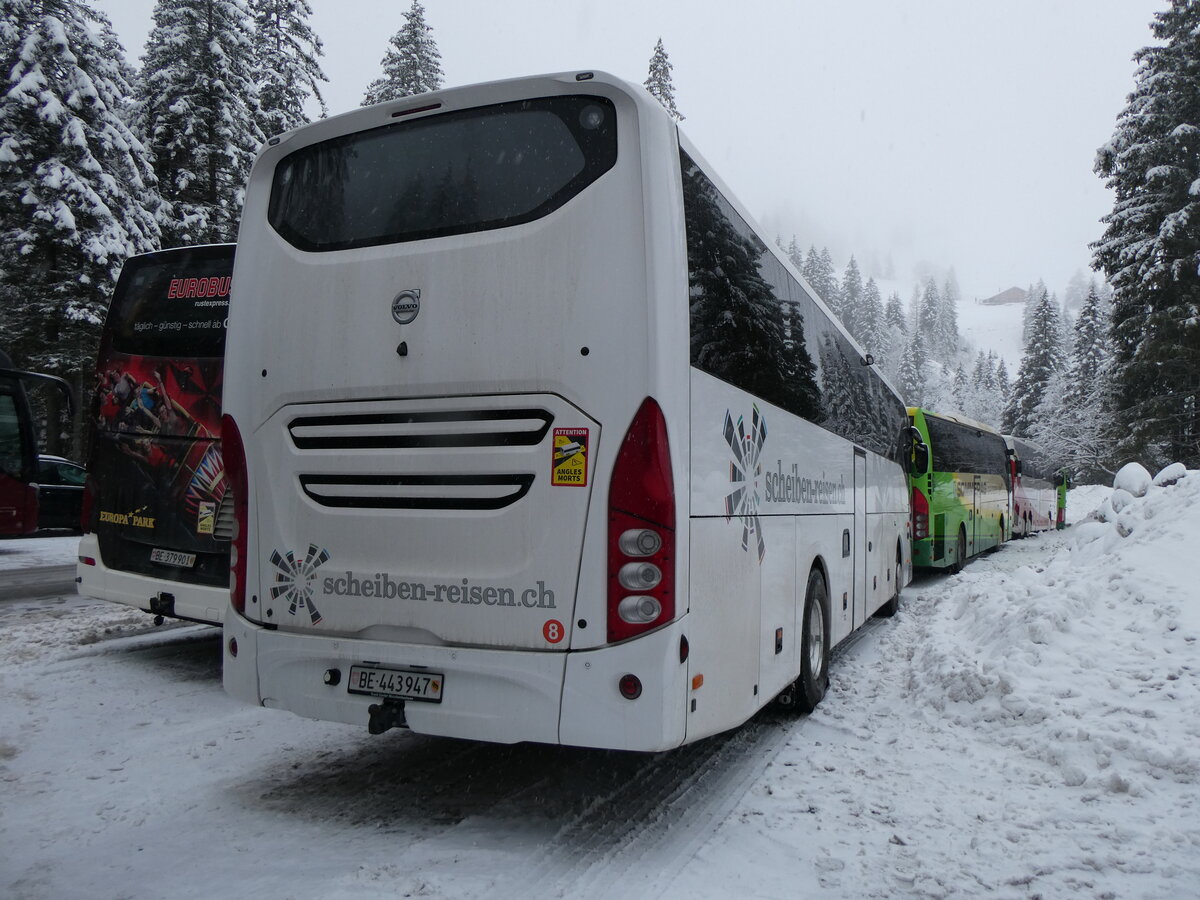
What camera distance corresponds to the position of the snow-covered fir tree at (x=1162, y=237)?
29.4m

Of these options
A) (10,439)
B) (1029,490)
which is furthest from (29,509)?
(1029,490)

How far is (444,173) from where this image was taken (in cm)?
460

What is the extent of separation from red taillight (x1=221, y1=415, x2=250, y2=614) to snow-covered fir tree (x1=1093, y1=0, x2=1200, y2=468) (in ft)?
104

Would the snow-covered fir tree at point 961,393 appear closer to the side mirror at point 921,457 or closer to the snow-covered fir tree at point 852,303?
the snow-covered fir tree at point 852,303

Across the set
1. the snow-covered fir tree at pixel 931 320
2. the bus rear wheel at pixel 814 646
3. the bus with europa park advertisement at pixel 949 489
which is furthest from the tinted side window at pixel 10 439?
the snow-covered fir tree at pixel 931 320

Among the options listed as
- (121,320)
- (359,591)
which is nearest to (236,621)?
(359,591)

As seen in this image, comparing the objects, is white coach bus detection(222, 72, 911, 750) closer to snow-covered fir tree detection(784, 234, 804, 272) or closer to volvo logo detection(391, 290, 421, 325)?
volvo logo detection(391, 290, 421, 325)

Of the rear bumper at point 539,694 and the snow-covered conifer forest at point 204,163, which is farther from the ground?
the snow-covered conifer forest at point 204,163

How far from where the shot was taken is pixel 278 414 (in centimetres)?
484

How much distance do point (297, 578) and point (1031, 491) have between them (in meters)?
32.4

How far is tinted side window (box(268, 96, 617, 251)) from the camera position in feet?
14.1

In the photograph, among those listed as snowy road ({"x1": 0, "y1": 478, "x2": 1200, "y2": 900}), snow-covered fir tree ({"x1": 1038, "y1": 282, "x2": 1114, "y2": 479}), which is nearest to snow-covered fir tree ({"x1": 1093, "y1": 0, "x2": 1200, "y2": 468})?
snow-covered fir tree ({"x1": 1038, "y1": 282, "x2": 1114, "y2": 479})

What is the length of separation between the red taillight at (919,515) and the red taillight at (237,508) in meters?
14.5

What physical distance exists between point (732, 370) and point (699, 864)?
255cm
